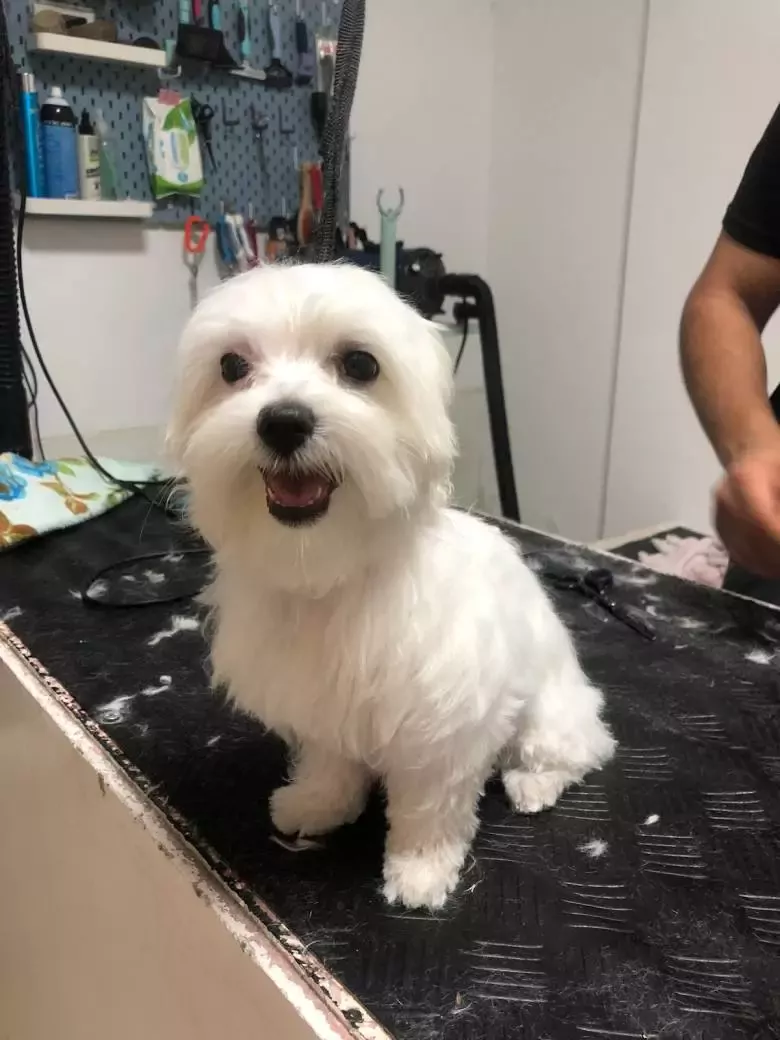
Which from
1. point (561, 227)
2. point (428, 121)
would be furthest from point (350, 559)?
point (428, 121)

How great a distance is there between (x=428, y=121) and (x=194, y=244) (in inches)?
30.8

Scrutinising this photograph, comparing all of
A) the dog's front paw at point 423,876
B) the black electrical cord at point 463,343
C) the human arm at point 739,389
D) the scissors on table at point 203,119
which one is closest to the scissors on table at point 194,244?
the scissors on table at point 203,119


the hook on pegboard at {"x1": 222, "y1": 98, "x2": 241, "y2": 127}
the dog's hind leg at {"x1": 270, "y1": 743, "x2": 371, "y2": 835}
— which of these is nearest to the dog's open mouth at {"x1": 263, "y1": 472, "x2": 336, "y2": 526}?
the dog's hind leg at {"x1": 270, "y1": 743, "x2": 371, "y2": 835}

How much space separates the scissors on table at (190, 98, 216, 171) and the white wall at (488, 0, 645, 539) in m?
0.91

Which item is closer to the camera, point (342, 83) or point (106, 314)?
point (342, 83)

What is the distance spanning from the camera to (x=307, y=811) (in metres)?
0.83

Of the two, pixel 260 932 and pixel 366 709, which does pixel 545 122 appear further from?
pixel 260 932

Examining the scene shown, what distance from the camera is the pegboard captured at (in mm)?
1731

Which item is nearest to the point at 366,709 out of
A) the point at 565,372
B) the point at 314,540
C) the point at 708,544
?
the point at 314,540

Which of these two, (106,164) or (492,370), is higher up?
(106,164)

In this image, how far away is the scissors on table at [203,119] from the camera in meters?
1.86

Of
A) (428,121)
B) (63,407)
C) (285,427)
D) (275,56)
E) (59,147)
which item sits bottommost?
(63,407)

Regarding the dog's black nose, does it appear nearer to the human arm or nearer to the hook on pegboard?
the human arm

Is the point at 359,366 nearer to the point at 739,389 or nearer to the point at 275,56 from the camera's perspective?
the point at 739,389
